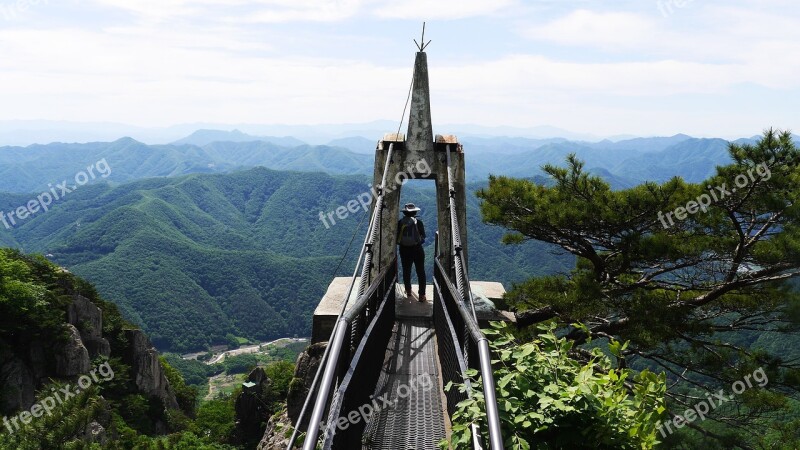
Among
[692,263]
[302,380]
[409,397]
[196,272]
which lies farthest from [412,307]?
[196,272]

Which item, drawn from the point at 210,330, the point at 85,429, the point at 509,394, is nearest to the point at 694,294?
the point at 509,394

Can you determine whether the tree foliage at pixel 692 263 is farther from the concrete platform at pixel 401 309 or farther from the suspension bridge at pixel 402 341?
the suspension bridge at pixel 402 341

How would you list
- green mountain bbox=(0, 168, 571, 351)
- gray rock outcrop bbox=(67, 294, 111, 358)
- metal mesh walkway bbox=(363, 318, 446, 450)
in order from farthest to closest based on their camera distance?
green mountain bbox=(0, 168, 571, 351)
gray rock outcrop bbox=(67, 294, 111, 358)
metal mesh walkway bbox=(363, 318, 446, 450)

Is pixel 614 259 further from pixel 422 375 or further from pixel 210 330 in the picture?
pixel 210 330

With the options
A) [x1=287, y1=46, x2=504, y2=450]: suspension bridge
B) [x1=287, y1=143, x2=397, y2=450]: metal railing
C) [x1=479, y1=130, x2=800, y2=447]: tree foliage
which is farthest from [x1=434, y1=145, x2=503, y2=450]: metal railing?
[x1=479, y1=130, x2=800, y2=447]: tree foliage

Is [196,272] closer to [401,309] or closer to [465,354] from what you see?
[401,309]

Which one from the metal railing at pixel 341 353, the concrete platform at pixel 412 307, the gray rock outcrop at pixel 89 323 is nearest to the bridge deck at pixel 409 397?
the metal railing at pixel 341 353

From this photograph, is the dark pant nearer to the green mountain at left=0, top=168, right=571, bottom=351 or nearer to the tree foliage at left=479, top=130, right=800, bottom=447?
the tree foliage at left=479, top=130, right=800, bottom=447
